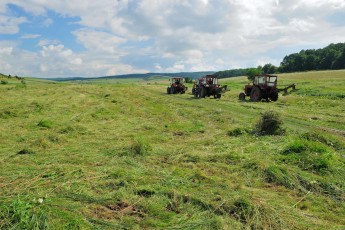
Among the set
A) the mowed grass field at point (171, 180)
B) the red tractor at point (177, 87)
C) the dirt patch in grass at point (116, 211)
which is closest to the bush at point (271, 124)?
the mowed grass field at point (171, 180)

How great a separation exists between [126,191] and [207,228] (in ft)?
6.35

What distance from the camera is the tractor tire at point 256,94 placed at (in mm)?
25547

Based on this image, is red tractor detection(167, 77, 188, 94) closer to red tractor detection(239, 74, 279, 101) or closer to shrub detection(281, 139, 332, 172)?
red tractor detection(239, 74, 279, 101)

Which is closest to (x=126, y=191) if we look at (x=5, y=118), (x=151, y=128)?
(x=151, y=128)

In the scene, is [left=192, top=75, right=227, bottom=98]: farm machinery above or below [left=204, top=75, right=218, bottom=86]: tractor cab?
below

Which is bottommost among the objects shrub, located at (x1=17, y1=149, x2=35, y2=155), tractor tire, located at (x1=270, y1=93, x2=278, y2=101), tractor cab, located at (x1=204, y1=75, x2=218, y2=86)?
tractor tire, located at (x1=270, y1=93, x2=278, y2=101)

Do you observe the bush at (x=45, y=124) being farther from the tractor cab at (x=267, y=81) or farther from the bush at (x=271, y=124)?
the tractor cab at (x=267, y=81)

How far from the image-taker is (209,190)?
627cm

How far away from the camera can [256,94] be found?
25.9 metres

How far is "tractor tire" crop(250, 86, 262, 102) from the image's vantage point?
25.5 meters

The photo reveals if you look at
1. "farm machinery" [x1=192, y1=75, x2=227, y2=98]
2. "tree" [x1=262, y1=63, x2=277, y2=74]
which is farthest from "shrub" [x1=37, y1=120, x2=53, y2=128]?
"tree" [x1=262, y1=63, x2=277, y2=74]

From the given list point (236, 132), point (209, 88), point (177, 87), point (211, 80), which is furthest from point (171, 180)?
point (177, 87)

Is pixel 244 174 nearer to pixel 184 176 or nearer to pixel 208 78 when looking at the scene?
pixel 184 176

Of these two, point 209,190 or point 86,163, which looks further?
point 86,163
